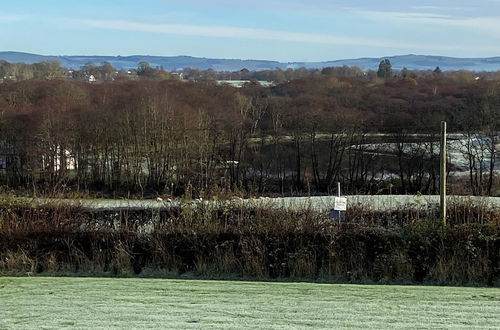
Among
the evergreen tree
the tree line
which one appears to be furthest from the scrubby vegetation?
the evergreen tree

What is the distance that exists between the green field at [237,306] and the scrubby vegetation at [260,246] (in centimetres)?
128

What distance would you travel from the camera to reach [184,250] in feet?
41.0

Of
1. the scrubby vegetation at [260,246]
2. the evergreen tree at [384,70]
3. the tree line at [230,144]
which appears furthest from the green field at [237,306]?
the evergreen tree at [384,70]

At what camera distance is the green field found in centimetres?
730

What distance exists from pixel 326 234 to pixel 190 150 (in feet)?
96.4

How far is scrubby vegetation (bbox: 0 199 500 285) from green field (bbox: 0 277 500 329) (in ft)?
4.21

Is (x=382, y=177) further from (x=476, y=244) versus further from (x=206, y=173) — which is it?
(x=476, y=244)

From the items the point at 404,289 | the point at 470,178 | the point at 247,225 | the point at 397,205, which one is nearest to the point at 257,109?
the point at 470,178

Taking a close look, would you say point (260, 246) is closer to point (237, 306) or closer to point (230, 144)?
point (237, 306)

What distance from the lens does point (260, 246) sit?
12.1 meters

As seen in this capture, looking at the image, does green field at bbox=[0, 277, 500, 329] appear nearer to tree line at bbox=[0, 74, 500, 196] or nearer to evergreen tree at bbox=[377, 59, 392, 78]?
tree line at bbox=[0, 74, 500, 196]

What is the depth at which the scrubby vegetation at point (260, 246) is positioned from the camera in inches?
451

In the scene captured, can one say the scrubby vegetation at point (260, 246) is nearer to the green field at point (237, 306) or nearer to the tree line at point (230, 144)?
the green field at point (237, 306)

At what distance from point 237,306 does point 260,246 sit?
3.96 meters
